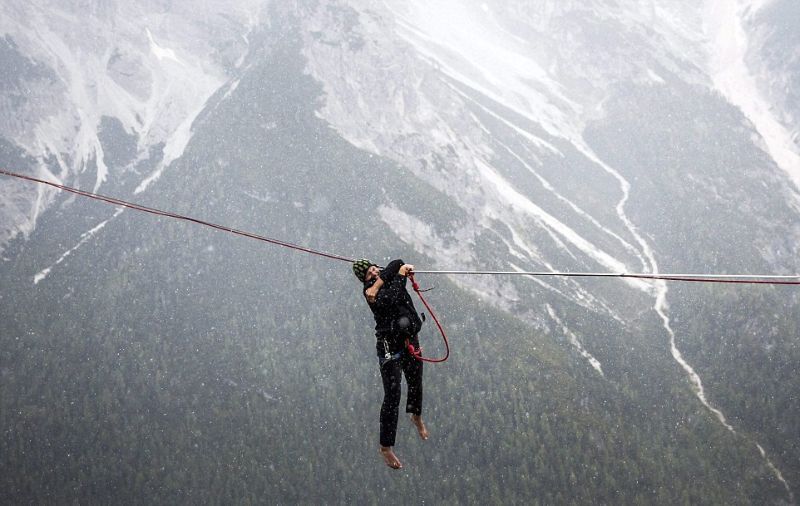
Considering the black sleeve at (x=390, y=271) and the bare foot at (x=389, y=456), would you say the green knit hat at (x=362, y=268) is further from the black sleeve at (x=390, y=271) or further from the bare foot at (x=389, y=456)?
the bare foot at (x=389, y=456)

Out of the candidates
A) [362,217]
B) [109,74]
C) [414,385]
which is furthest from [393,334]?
[109,74]

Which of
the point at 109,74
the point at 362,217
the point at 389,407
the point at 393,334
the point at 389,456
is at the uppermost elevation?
the point at 393,334

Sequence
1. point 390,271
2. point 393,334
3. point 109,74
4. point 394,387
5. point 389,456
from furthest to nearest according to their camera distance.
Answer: point 109,74
point 394,387
point 393,334
point 389,456
point 390,271

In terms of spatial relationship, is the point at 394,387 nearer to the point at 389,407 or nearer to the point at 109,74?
the point at 389,407

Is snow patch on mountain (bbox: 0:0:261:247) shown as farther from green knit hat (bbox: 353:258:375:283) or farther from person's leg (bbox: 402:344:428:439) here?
person's leg (bbox: 402:344:428:439)

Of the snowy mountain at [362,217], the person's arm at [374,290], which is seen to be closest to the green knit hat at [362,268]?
the person's arm at [374,290]
